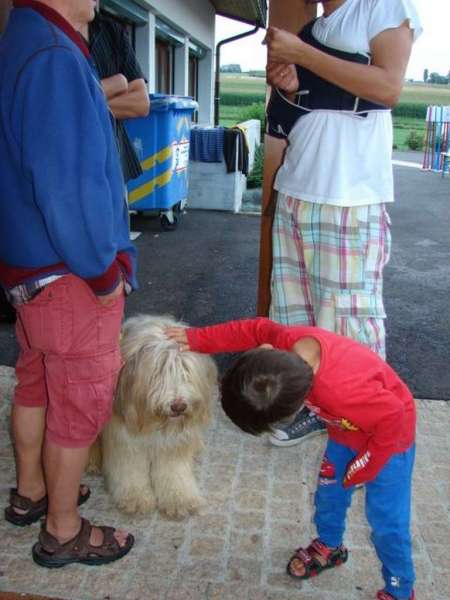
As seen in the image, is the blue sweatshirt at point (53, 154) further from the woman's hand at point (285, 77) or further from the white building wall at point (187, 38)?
the white building wall at point (187, 38)

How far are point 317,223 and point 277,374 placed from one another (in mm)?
1073

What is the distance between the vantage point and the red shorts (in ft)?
6.51

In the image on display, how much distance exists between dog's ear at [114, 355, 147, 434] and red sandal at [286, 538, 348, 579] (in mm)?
789

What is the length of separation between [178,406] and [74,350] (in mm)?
520

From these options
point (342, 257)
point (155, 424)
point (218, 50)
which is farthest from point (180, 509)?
point (218, 50)

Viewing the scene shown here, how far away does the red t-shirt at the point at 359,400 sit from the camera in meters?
1.93

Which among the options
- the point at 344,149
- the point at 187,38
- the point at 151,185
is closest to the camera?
the point at 344,149

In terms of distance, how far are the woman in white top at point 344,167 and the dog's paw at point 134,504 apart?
1106 mm

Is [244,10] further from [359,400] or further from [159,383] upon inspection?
[359,400]

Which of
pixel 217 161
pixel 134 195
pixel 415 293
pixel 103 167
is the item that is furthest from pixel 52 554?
pixel 217 161

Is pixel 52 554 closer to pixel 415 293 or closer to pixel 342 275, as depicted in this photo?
pixel 342 275

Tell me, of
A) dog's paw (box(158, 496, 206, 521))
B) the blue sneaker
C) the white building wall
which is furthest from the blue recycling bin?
dog's paw (box(158, 496, 206, 521))

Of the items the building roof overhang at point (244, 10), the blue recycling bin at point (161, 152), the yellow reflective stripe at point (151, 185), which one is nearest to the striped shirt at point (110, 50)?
the blue recycling bin at point (161, 152)

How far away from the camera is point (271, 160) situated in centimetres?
369
